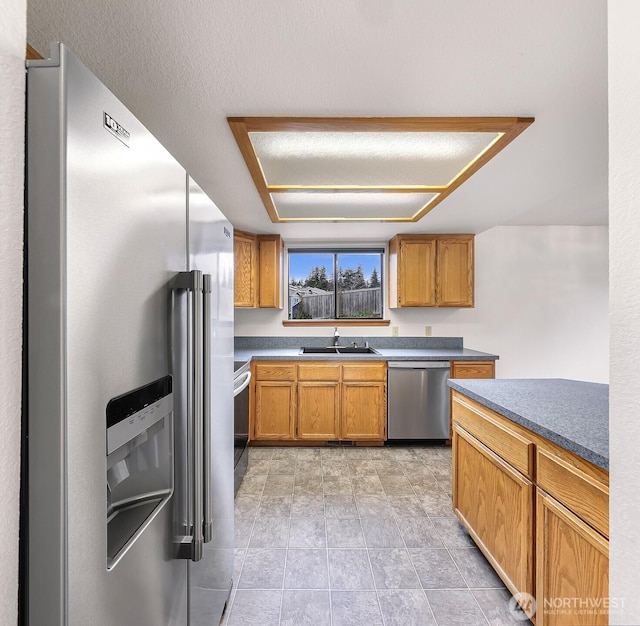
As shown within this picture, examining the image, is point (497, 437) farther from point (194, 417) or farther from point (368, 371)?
point (368, 371)

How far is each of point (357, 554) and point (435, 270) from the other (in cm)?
279

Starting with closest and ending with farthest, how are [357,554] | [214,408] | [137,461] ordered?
1. [137,461]
2. [214,408]
3. [357,554]

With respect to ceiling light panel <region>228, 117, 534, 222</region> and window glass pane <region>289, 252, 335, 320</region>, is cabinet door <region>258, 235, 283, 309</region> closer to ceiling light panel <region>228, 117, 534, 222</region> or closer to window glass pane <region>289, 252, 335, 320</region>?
window glass pane <region>289, 252, 335, 320</region>

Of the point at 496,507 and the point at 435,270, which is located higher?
the point at 435,270

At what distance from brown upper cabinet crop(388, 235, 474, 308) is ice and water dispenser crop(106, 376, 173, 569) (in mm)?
3221

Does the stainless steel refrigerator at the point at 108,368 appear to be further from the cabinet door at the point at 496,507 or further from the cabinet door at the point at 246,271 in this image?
the cabinet door at the point at 246,271

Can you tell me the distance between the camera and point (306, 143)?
182cm

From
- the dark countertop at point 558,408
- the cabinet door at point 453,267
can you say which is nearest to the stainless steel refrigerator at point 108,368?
the dark countertop at point 558,408

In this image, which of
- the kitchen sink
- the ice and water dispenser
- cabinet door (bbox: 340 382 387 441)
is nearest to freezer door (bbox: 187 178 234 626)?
the ice and water dispenser

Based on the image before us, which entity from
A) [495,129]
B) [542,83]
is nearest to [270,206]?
[495,129]

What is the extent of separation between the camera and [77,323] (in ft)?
1.90

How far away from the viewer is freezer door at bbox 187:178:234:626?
3.52 feet

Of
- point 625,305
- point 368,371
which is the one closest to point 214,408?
point 625,305

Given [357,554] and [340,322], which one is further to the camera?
[340,322]
